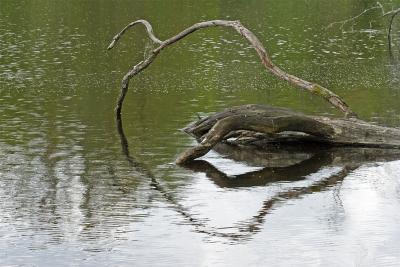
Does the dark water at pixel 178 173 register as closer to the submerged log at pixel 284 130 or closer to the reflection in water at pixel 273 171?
the reflection in water at pixel 273 171

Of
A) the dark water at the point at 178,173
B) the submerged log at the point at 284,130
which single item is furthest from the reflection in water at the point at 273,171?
the submerged log at the point at 284,130

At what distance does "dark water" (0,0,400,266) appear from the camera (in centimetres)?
1675

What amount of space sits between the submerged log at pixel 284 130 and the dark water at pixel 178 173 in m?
0.38

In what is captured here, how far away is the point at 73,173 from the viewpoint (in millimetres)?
22234

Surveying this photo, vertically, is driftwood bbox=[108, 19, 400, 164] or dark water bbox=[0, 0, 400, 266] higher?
driftwood bbox=[108, 19, 400, 164]

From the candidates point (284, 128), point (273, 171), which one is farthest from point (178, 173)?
point (284, 128)

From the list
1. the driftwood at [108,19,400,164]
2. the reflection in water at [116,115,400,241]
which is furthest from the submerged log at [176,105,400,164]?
the reflection in water at [116,115,400,241]

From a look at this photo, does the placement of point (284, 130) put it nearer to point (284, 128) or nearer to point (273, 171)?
point (284, 128)

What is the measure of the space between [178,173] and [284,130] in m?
3.11

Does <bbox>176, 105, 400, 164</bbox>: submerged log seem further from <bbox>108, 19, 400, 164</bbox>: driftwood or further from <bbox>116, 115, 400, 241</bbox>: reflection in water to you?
<bbox>116, 115, 400, 241</bbox>: reflection in water

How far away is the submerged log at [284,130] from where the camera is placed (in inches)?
917

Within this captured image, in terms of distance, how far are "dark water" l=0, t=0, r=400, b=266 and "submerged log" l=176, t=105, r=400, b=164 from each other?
0.38 m

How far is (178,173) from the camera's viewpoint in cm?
2234

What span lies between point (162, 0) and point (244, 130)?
46.1 meters
